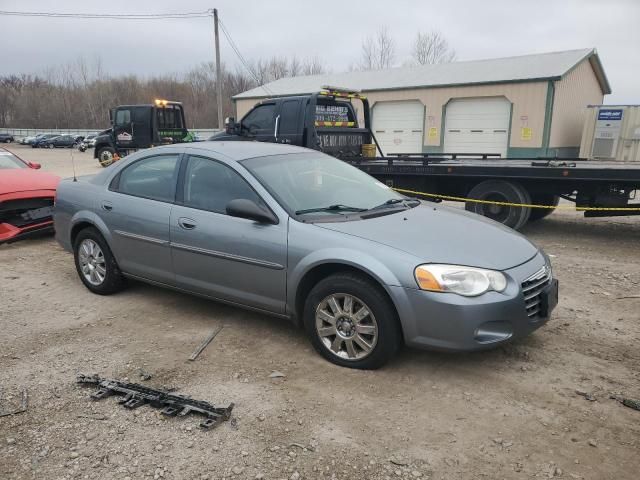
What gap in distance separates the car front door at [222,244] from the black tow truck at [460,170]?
4.80 meters

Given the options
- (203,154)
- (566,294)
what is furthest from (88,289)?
(566,294)

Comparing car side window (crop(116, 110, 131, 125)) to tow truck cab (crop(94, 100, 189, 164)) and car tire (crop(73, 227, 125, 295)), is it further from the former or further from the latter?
car tire (crop(73, 227, 125, 295))

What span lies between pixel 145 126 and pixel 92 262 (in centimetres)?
1535

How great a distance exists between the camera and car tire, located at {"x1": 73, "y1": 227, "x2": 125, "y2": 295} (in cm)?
493

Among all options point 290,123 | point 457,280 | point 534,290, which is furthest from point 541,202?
point 457,280

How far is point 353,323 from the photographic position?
348cm

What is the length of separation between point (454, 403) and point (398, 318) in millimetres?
611

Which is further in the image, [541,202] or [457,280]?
[541,202]

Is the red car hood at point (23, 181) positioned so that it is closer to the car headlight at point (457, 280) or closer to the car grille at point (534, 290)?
the car headlight at point (457, 280)

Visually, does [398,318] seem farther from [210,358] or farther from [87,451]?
[87,451]

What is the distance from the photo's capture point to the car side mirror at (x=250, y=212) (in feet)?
12.3

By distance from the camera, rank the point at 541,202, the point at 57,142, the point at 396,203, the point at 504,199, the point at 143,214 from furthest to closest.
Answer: the point at 57,142 → the point at 541,202 → the point at 504,199 → the point at 143,214 → the point at 396,203

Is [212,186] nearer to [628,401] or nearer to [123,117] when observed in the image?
[628,401]

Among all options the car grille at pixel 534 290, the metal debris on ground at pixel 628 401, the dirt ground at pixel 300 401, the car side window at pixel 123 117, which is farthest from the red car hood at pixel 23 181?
the car side window at pixel 123 117
